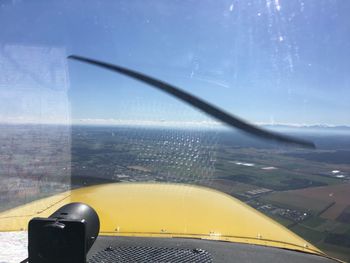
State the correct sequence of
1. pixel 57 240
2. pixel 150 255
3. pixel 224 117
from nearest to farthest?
pixel 57 240, pixel 150 255, pixel 224 117

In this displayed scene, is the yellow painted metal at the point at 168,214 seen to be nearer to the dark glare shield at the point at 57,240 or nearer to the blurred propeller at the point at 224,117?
the blurred propeller at the point at 224,117

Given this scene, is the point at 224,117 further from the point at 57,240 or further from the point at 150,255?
the point at 57,240

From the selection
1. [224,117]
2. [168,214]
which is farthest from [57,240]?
[168,214]

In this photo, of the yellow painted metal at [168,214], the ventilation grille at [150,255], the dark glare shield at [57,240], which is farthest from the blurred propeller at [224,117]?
the dark glare shield at [57,240]

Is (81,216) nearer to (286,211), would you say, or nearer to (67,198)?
(67,198)

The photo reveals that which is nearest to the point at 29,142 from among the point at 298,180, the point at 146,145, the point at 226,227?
the point at 146,145
